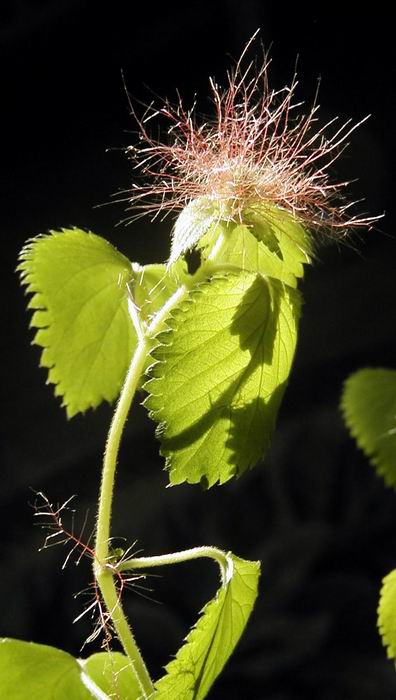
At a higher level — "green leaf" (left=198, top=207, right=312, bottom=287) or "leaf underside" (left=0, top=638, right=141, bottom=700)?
"green leaf" (left=198, top=207, right=312, bottom=287)

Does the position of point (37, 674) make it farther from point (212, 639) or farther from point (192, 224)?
point (192, 224)

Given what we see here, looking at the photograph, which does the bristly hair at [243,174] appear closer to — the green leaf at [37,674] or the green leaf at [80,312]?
the green leaf at [80,312]

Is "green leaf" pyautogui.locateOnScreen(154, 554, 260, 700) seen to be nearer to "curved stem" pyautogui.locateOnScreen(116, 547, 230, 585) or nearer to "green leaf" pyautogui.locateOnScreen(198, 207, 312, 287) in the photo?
"curved stem" pyautogui.locateOnScreen(116, 547, 230, 585)

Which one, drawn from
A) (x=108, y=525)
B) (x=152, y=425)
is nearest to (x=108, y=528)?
(x=108, y=525)

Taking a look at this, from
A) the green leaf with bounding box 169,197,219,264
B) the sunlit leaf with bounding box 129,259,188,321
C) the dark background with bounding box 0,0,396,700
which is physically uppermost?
the green leaf with bounding box 169,197,219,264

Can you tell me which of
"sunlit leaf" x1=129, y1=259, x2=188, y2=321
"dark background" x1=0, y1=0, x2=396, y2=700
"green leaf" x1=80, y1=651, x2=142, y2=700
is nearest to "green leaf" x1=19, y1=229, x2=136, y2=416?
"sunlit leaf" x1=129, y1=259, x2=188, y2=321

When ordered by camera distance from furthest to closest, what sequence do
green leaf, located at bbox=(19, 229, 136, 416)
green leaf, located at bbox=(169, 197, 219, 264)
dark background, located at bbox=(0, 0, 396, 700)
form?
dark background, located at bbox=(0, 0, 396, 700), green leaf, located at bbox=(19, 229, 136, 416), green leaf, located at bbox=(169, 197, 219, 264)
